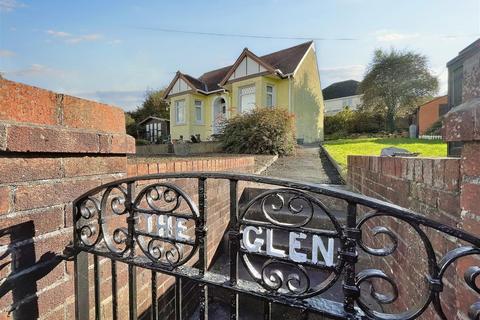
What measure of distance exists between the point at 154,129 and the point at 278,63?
14468mm

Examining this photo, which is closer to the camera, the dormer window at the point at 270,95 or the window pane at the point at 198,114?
the dormer window at the point at 270,95

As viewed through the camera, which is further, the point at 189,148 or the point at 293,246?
the point at 189,148

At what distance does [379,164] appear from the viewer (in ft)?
8.89

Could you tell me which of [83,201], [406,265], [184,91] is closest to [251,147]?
[406,265]

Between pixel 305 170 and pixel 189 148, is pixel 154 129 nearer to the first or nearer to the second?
pixel 189 148

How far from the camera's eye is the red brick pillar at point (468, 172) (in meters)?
1.04

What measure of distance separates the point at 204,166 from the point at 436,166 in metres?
2.14

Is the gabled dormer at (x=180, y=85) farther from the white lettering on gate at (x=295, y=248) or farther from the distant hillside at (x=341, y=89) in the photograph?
the distant hillside at (x=341, y=89)

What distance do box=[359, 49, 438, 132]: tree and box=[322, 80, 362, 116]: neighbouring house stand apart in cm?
1349

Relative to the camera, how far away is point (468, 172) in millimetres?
1119

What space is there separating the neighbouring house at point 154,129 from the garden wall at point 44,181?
2303cm

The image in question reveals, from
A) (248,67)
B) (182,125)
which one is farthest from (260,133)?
(182,125)

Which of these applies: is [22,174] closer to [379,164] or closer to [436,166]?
[436,166]

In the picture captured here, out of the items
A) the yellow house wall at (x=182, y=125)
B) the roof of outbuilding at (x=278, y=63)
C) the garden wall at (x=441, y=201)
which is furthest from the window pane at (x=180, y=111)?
the garden wall at (x=441, y=201)
